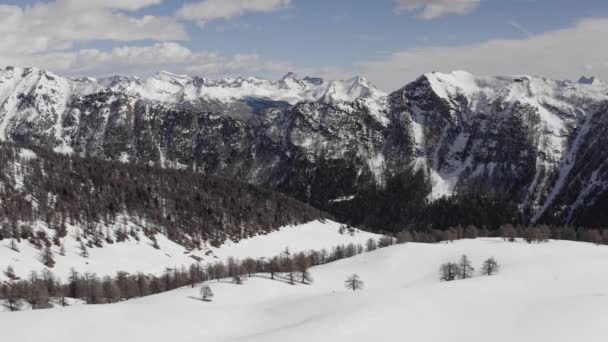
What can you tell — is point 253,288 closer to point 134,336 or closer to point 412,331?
point 134,336

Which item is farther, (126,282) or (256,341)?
(126,282)

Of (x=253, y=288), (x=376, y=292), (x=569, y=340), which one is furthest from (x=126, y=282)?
(x=569, y=340)

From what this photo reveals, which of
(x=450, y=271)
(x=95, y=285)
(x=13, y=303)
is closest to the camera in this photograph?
(x=13, y=303)

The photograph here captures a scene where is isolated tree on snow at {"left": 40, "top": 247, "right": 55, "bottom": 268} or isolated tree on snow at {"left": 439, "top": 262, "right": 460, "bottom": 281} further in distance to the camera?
isolated tree on snow at {"left": 40, "top": 247, "right": 55, "bottom": 268}

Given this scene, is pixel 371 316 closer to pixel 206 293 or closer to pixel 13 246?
pixel 206 293

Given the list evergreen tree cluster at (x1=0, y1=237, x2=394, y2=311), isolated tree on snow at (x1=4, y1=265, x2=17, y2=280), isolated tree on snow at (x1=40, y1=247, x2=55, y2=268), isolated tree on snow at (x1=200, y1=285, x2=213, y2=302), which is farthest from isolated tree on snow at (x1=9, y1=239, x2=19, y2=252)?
isolated tree on snow at (x1=200, y1=285, x2=213, y2=302)

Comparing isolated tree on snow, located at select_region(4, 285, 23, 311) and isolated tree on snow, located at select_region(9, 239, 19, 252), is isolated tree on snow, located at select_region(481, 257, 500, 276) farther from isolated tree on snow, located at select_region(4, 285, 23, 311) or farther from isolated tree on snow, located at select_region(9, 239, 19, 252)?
isolated tree on snow, located at select_region(9, 239, 19, 252)

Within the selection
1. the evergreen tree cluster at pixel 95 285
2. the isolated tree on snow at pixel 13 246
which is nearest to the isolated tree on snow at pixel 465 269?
the evergreen tree cluster at pixel 95 285

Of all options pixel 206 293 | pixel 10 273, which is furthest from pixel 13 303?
pixel 10 273
